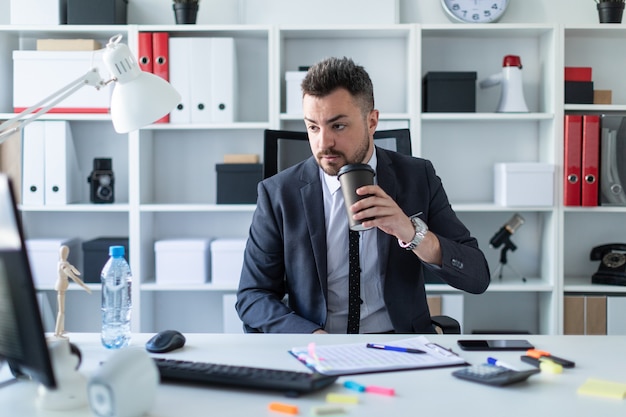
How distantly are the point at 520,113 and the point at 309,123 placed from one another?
5.53 ft

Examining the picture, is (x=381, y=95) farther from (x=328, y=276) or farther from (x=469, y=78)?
(x=328, y=276)

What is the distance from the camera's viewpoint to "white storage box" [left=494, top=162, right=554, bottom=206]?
3.42 m

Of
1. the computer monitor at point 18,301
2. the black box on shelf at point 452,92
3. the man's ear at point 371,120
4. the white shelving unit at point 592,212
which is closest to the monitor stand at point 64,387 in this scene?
the computer monitor at point 18,301

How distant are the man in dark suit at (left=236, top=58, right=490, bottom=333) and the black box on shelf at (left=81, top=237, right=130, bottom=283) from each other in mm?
1529

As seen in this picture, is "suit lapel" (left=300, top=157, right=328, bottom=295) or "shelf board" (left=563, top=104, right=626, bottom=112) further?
"shelf board" (left=563, top=104, right=626, bottom=112)

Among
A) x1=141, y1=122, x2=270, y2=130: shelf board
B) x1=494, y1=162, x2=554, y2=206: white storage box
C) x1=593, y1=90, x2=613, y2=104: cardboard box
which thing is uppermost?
x1=593, y1=90, x2=613, y2=104: cardboard box

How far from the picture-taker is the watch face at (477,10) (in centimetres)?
354

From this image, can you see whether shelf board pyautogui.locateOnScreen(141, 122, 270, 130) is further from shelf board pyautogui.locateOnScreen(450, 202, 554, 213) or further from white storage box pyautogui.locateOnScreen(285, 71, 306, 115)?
shelf board pyautogui.locateOnScreen(450, 202, 554, 213)

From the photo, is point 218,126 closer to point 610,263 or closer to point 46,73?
point 46,73

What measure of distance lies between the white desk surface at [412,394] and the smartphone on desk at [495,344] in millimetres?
26

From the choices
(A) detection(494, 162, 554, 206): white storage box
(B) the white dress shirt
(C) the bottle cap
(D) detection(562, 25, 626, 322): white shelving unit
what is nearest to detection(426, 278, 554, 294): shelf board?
(D) detection(562, 25, 626, 322): white shelving unit

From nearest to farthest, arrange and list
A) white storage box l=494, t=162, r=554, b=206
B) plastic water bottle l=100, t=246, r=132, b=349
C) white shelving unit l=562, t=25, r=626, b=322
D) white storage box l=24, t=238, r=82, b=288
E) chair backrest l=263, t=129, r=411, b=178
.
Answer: plastic water bottle l=100, t=246, r=132, b=349
chair backrest l=263, t=129, r=411, b=178
white storage box l=494, t=162, r=554, b=206
white storage box l=24, t=238, r=82, b=288
white shelving unit l=562, t=25, r=626, b=322

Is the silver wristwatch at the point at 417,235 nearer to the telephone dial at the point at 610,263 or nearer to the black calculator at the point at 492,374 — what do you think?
the black calculator at the point at 492,374

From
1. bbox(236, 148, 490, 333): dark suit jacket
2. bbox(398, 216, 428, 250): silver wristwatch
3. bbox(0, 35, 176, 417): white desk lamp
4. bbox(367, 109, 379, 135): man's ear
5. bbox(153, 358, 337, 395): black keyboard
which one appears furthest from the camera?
bbox(367, 109, 379, 135): man's ear
